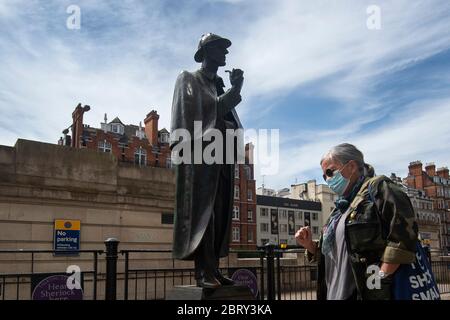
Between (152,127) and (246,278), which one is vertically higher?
(152,127)

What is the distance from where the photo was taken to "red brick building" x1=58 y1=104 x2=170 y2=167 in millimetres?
50331

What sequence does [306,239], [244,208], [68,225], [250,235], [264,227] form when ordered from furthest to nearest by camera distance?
[264,227] < [250,235] < [244,208] < [68,225] < [306,239]

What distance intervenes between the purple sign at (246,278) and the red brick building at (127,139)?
137 ft

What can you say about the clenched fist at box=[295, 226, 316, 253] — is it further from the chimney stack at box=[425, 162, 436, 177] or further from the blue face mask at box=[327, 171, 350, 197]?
the chimney stack at box=[425, 162, 436, 177]

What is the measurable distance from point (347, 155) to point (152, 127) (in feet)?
183

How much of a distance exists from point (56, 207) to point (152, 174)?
3424 millimetres

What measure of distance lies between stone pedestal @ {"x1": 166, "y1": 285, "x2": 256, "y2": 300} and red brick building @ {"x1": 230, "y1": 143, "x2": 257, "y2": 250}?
60411 mm

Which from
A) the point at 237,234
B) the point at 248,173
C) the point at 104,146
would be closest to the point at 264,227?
the point at 237,234

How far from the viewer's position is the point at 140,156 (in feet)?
181

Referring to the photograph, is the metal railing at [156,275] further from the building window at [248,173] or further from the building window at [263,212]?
the building window at [263,212]

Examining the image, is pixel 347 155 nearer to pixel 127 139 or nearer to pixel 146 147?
pixel 146 147

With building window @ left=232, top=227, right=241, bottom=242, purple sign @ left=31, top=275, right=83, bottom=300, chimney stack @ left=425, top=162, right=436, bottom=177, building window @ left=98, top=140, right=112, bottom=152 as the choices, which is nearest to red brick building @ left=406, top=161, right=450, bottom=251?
chimney stack @ left=425, top=162, right=436, bottom=177

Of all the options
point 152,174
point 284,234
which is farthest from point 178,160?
point 284,234
